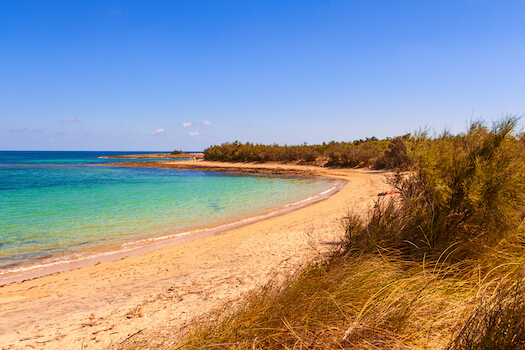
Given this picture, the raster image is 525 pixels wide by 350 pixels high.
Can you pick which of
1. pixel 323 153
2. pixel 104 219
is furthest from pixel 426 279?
pixel 323 153

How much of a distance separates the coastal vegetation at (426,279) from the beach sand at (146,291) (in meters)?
1.08

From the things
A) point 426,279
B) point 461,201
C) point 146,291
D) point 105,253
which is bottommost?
point 105,253

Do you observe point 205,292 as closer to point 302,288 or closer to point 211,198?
point 302,288

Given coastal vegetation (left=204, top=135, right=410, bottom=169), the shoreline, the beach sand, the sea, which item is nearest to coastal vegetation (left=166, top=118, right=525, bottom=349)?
the beach sand

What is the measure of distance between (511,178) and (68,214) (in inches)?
635

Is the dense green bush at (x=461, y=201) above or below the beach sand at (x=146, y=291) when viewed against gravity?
above

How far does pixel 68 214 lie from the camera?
1384 cm

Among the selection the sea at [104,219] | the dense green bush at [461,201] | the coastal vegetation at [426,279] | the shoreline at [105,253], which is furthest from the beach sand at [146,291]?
the sea at [104,219]

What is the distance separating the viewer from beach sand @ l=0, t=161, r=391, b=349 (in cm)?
398

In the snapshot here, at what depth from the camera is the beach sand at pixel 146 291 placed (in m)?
3.98

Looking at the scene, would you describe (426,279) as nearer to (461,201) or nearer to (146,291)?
(461,201)

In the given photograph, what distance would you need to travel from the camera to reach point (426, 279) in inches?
123

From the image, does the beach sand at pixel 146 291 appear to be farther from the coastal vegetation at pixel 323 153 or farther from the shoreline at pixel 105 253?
the coastal vegetation at pixel 323 153

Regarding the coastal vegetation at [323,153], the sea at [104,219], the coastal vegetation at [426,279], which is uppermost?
the coastal vegetation at [323,153]
